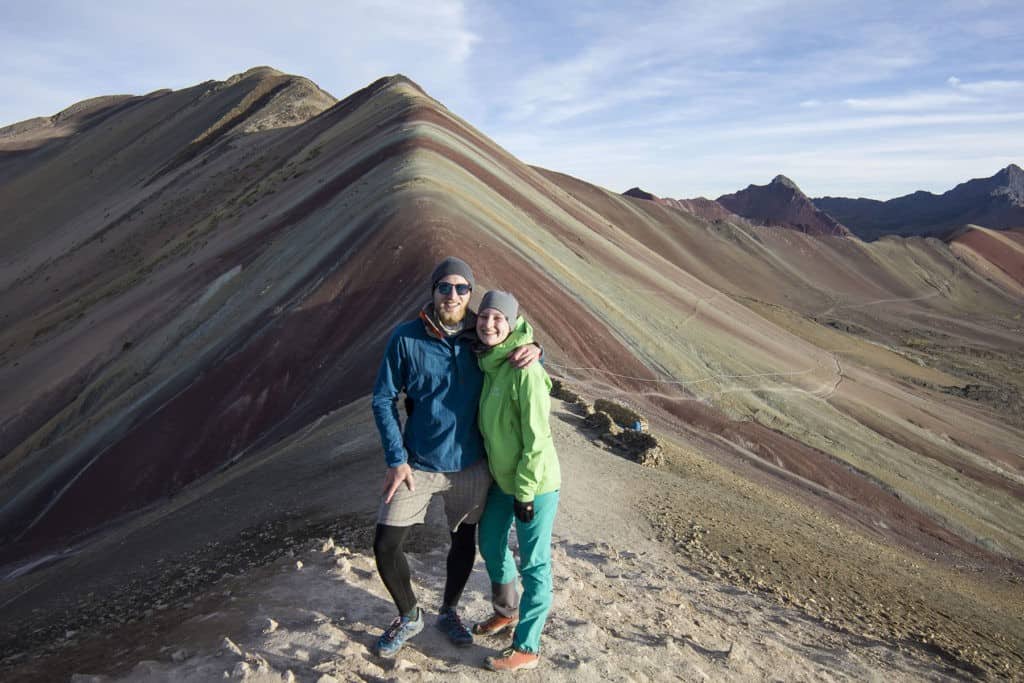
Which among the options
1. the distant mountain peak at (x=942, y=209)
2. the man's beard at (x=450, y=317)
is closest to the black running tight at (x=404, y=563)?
the man's beard at (x=450, y=317)

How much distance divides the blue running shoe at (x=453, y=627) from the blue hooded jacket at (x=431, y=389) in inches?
40.2

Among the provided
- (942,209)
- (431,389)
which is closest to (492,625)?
(431,389)

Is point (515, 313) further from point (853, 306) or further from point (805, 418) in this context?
point (853, 306)

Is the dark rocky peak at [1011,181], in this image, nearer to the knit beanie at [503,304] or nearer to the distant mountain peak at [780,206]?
the distant mountain peak at [780,206]

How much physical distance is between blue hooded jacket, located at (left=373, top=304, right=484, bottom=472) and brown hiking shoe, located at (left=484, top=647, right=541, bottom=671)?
113 centimetres

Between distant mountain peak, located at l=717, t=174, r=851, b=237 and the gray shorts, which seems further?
distant mountain peak, located at l=717, t=174, r=851, b=237

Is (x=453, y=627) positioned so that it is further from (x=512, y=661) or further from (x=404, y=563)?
(x=404, y=563)

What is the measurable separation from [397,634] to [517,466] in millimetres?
1266

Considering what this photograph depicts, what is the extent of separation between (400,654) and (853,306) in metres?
73.4

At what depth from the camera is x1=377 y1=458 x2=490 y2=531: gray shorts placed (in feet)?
14.0

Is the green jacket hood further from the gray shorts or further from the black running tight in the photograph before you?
the black running tight

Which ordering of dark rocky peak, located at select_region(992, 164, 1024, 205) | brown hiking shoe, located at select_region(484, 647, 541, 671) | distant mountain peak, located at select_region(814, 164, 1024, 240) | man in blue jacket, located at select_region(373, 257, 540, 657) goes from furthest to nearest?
dark rocky peak, located at select_region(992, 164, 1024, 205)
distant mountain peak, located at select_region(814, 164, 1024, 240)
brown hiking shoe, located at select_region(484, 647, 541, 671)
man in blue jacket, located at select_region(373, 257, 540, 657)

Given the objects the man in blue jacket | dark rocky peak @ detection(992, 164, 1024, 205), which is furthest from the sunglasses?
dark rocky peak @ detection(992, 164, 1024, 205)

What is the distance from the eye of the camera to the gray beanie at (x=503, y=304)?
4141mm
